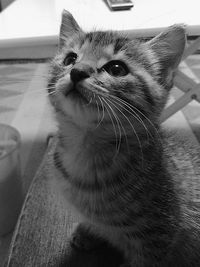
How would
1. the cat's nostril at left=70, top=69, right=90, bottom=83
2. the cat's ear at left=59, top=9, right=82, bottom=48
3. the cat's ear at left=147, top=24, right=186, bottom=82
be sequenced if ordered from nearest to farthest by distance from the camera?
the cat's nostril at left=70, top=69, right=90, bottom=83 < the cat's ear at left=147, top=24, right=186, bottom=82 < the cat's ear at left=59, top=9, right=82, bottom=48

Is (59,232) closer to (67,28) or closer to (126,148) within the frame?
(126,148)

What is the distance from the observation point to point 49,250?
992mm

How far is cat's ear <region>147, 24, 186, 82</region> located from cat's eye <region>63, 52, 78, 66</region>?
19 cm

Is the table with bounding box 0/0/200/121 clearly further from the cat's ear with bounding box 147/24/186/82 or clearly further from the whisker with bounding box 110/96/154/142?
the whisker with bounding box 110/96/154/142

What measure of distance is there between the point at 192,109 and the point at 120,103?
150 centimetres

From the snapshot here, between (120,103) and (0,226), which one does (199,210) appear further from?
(0,226)

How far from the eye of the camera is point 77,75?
683mm

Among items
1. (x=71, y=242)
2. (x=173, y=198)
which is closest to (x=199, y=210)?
(x=173, y=198)

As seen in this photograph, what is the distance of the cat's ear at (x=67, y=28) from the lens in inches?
36.9

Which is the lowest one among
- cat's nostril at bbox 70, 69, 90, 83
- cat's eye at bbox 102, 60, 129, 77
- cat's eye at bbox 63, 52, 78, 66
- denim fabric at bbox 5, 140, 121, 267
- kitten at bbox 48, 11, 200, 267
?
denim fabric at bbox 5, 140, 121, 267

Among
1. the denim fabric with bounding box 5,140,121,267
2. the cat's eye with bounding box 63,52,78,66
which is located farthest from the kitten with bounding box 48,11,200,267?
the denim fabric with bounding box 5,140,121,267

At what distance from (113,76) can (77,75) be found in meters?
0.09

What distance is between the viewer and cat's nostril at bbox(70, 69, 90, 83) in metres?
0.68

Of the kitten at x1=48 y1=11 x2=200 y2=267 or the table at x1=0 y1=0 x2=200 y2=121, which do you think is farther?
the table at x1=0 y1=0 x2=200 y2=121
